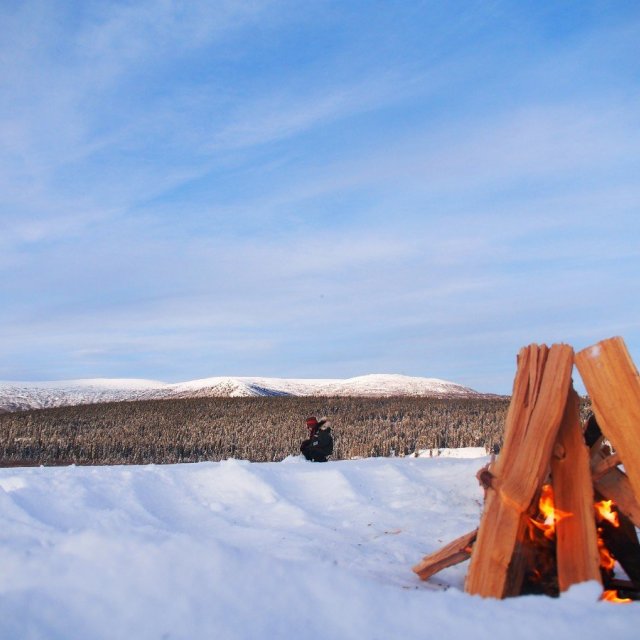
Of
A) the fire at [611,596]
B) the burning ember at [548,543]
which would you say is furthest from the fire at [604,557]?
the fire at [611,596]

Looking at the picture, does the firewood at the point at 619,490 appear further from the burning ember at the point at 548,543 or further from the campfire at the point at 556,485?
the burning ember at the point at 548,543

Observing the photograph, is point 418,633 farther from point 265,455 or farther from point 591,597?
point 265,455

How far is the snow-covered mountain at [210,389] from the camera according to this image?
2144 inches

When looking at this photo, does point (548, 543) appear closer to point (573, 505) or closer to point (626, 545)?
point (573, 505)

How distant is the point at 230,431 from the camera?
23250 mm

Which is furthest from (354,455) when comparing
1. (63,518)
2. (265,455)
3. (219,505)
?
(63,518)

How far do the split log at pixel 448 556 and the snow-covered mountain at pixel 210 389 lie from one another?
147 feet

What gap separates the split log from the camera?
5434mm

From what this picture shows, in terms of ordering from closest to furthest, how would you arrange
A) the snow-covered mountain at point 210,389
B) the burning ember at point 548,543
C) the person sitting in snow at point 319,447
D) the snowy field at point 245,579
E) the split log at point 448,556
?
the snowy field at point 245,579
the burning ember at point 548,543
the split log at point 448,556
the person sitting in snow at point 319,447
the snow-covered mountain at point 210,389

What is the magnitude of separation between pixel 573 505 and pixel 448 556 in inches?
43.9

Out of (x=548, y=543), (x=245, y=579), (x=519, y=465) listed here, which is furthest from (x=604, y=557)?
(x=245, y=579)

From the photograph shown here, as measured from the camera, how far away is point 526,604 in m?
4.25

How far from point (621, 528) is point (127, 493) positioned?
18.1 ft

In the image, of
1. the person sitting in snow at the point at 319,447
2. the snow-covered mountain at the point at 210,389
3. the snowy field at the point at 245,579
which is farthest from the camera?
the snow-covered mountain at the point at 210,389
